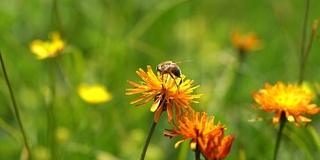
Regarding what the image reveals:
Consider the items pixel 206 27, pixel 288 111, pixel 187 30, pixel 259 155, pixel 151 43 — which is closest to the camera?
pixel 288 111

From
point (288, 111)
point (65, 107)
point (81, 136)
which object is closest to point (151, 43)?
point (65, 107)

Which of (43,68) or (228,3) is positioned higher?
(228,3)

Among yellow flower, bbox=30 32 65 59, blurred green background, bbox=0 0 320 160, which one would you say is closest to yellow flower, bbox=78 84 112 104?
blurred green background, bbox=0 0 320 160

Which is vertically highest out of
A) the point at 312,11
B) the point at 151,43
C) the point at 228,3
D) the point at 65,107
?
the point at 228,3

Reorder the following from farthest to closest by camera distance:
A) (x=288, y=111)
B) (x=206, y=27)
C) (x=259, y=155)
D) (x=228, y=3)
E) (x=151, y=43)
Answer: (x=228, y=3)
(x=206, y=27)
(x=151, y=43)
(x=259, y=155)
(x=288, y=111)

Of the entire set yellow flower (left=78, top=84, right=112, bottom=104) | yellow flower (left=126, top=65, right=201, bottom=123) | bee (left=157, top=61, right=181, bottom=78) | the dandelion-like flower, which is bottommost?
the dandelion-like flower

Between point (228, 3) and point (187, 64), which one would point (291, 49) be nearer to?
point (187, 64)

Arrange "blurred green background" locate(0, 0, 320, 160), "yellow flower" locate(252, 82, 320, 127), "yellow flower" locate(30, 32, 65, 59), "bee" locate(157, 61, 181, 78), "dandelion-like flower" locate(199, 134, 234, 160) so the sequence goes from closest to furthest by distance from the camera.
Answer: "dandelion-like flower" locate(199, 134, 234, 160) → "bee" locate(157, 61, 181, 78) → "yellow flower" locate(252, 82, 320, 127) → "yellow flower" locate(30, 32, 65, 59) → "blurred green background" locate(0, 0, 320, 160)

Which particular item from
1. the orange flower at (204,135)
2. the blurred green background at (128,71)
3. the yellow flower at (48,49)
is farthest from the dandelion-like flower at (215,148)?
the yellow flower at (48,49)

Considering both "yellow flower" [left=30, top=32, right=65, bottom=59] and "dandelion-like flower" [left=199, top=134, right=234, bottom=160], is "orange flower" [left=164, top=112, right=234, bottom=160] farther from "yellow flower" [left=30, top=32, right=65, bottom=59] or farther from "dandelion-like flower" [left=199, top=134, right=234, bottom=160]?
"yellow flower" [left=30, top=32, right=65, bottom=59]
